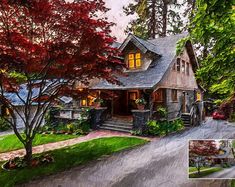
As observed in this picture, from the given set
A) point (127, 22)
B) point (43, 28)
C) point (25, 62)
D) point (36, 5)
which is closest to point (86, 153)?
point (25, 62)

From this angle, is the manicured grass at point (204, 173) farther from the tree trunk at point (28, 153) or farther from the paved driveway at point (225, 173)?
the tree trunk at point (28, 153)

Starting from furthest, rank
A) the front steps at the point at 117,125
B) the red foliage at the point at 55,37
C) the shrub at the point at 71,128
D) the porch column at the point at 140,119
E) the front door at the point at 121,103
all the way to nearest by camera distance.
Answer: the front door at the point at 121,103
the shrub at the point at 71,128
the front steps at the point at 117,125
the porch column at the point at 140,119
the red foliage at the point at 55,37

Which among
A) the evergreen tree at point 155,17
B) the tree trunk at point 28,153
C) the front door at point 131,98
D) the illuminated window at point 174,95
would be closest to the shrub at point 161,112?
the illuminated window at point 174,95

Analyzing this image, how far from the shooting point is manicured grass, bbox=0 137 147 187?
5359mm

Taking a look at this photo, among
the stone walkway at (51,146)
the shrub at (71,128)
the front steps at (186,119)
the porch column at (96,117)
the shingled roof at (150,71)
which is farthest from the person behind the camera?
the front steps at (186,119)

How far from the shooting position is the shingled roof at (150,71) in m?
11.4

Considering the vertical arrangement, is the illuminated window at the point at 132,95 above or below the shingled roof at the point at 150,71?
below

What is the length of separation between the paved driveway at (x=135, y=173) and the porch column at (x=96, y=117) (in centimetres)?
468

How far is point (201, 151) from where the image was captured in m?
2.68

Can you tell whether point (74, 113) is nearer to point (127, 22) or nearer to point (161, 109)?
point (161, 109)

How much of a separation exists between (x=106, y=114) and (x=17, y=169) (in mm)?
7237

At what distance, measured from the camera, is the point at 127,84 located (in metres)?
12.0

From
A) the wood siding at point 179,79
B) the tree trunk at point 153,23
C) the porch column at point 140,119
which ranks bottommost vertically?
the porch column at point 140,119

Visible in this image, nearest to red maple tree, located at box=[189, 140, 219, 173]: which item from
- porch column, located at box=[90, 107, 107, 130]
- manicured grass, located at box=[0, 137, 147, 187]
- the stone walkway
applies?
manicured grass, located at box=[0, 137, 147, 187]
